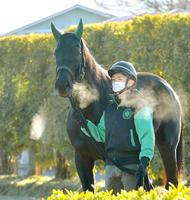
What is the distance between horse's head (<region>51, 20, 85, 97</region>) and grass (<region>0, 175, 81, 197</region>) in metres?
7.94

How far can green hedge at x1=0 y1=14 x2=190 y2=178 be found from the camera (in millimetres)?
12945

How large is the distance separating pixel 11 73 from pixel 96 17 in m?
20.4

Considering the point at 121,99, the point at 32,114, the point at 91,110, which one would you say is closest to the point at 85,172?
the point at 91,110

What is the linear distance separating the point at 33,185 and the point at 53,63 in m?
2.72

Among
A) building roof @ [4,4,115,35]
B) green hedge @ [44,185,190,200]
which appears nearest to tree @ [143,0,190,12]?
building roof @ [4,4,115,35]

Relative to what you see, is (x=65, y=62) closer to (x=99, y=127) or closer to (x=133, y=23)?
(x=99, y=127)

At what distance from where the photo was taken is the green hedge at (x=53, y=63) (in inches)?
510

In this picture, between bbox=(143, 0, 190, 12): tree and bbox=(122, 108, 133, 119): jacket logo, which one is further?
bbox=(143, 0, 190, 12): tree

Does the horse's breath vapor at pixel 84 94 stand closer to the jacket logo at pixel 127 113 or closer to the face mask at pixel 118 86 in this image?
the face mask at pixel 118 86

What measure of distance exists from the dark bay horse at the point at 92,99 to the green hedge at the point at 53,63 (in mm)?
4198

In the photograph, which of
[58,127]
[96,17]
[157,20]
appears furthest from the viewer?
[96,17]

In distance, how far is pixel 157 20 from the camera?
43.7 ft

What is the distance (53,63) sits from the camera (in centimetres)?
1552

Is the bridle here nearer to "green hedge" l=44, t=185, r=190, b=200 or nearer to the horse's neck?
the horse's neck
